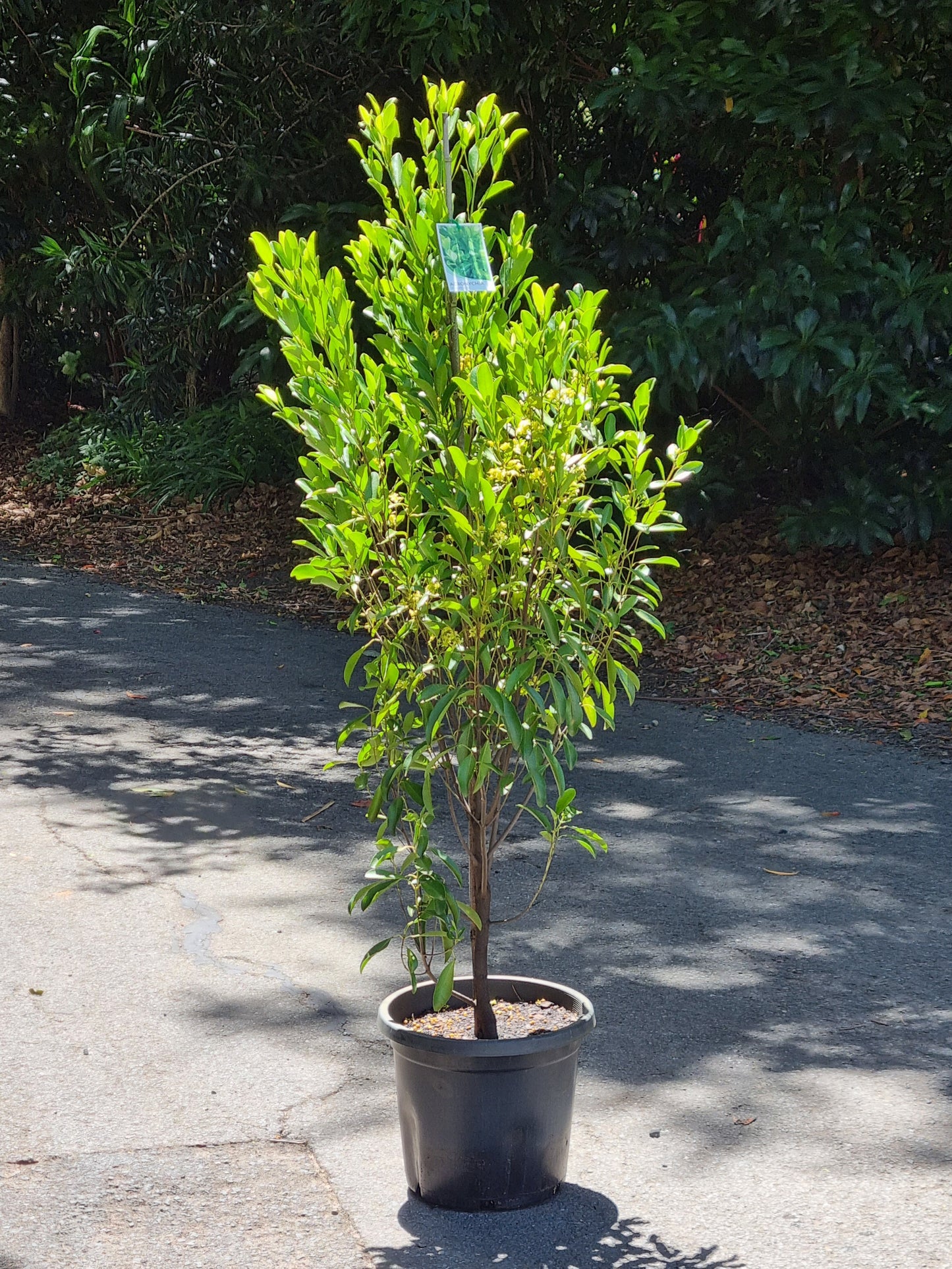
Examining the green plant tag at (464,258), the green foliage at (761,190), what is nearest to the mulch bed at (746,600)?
the green foliage at (761,190)

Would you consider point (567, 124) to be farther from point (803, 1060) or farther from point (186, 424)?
point (803, 1060)

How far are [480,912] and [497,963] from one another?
1198 millimetres

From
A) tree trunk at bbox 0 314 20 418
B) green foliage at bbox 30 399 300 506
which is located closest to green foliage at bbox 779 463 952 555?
green foliage at bbox 30 399 300 506

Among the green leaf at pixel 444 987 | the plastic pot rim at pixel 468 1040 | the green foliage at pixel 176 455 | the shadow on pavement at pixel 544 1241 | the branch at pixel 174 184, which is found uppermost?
the branch at pixel 174 184

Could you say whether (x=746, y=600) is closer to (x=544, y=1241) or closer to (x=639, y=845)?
(x=639, y=845)

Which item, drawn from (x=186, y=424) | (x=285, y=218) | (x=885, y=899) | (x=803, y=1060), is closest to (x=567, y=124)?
(x=285, y=218)

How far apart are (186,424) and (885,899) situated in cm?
1064

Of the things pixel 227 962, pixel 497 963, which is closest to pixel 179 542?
pixel 227 962

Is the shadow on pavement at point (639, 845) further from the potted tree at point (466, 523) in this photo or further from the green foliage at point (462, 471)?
the green foliage at point (462, 471)

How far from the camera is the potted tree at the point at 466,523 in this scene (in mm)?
3041

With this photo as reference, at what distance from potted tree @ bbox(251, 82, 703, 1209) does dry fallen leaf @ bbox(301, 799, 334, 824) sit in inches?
108

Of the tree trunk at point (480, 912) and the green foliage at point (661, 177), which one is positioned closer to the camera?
A: the tree trunk at point (480, 912)

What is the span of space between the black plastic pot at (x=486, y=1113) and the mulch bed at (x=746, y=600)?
428 centimetres

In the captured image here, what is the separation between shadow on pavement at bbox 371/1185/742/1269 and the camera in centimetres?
306
